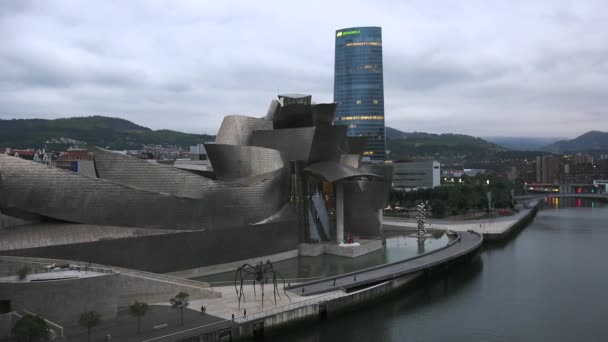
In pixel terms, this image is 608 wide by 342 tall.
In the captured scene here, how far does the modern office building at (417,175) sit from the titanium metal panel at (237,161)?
86.2 metres

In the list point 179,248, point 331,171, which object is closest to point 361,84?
point 331,171

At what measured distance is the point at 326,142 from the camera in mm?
46812

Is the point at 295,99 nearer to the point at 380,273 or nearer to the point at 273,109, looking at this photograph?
the point at 273,109

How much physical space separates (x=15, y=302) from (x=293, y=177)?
85.2ft

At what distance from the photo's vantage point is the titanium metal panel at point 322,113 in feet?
155

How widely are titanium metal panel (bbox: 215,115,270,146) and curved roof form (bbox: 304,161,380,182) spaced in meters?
6.48

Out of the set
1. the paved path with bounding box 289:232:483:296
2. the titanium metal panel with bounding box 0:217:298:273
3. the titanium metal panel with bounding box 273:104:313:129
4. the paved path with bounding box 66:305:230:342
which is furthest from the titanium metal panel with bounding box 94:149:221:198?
the titanium metal panel with bounding box 273:104:313:129

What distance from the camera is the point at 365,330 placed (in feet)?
90.5

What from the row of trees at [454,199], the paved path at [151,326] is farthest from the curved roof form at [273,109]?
the row of trees at [454,199]

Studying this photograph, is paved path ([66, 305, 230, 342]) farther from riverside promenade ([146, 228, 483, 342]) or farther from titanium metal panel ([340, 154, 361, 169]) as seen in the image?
titanium metal panel ([340, 154, 361, 169])

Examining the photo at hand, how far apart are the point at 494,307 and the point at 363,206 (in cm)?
2118

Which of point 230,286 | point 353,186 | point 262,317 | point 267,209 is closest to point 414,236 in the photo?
point 353,186

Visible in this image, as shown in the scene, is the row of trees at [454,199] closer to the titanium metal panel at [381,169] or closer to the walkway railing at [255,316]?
the titanium metal panel at [381,169]

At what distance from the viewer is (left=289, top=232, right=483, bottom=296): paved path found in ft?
104
